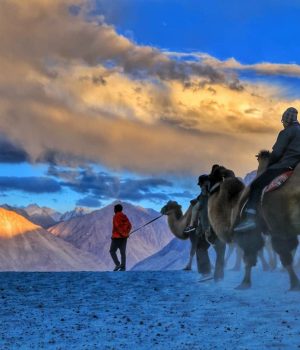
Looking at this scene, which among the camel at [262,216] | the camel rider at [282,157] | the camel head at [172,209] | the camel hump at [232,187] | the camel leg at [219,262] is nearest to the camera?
the camel at [262,216]

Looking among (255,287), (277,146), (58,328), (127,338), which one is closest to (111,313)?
(58,328)

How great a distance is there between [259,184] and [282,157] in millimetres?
659

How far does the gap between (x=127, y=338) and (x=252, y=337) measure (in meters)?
1.88

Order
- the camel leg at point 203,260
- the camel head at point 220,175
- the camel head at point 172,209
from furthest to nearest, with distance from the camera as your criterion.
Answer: the camel head at point 172,209 < the camel leg at point 203,260 < the camel head at point 220,175

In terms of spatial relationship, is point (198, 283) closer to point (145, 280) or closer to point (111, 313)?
point (145, 280)

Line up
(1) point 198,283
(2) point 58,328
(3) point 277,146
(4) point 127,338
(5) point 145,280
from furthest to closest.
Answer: (5) point 145,280
(1) point 198,283
(3) point 277,146
(2) point 58,328
(4) point 127,338

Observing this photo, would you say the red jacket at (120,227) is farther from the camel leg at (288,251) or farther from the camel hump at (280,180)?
the camel hump at (280,180)

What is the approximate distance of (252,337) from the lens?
1017cm

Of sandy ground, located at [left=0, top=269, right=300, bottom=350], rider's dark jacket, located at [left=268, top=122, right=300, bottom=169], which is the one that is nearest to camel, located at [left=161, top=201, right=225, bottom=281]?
sandy ground, located at [left=0, top=269, right=300, bottom=350]

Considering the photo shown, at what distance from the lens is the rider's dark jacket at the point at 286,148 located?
45.5 feet

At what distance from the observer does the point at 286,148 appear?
46.1ft

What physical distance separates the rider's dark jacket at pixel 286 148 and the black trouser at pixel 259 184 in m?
0.10

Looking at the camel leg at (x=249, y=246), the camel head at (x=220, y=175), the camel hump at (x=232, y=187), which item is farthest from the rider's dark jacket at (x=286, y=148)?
the camel head at (x=220, y=175)

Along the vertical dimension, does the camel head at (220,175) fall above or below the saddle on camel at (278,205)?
above
